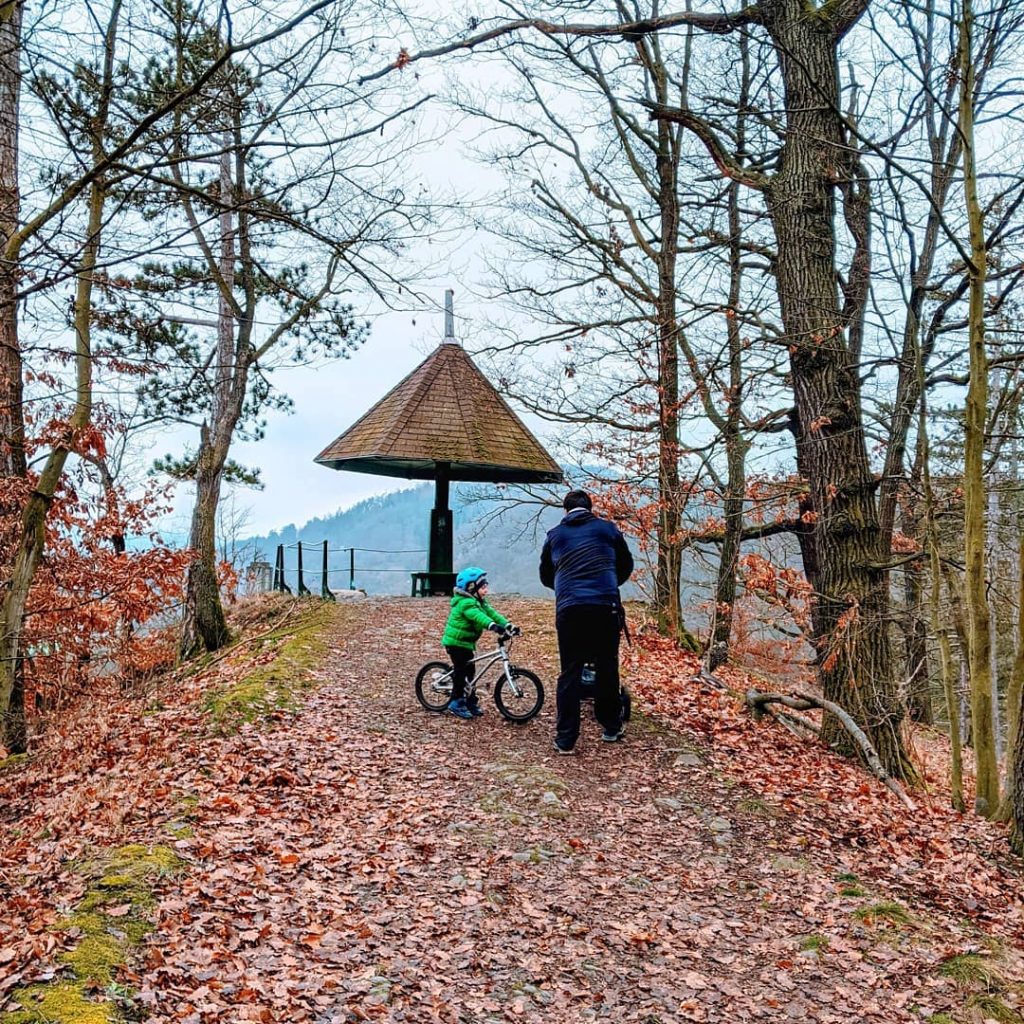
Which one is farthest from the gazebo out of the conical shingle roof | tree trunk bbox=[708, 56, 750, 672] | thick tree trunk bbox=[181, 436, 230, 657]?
tree trunk bbox=[708, 56, 750, 672]

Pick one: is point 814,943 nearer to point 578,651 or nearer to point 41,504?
point 578,651

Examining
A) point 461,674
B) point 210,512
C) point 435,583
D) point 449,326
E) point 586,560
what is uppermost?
point 449,326

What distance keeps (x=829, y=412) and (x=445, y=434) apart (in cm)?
946

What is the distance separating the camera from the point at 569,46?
28.2 ft

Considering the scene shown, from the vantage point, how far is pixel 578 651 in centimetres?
690

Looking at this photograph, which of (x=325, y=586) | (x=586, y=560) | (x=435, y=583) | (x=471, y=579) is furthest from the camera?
(x=435, y=583)

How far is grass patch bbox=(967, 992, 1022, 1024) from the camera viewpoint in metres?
3.77

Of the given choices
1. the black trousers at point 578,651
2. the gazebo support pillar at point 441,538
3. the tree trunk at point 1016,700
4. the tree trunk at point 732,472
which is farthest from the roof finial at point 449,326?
the tree trunk at point 1016,700

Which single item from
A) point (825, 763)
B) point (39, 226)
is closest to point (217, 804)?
point (39, 226)

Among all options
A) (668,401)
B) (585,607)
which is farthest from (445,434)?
(585,607)

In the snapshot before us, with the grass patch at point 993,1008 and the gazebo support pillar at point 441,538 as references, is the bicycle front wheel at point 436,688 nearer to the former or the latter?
the grass patch at point 993,1008

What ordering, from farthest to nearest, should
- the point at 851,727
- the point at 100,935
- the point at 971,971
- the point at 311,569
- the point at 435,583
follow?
the point at 311,569
the point at 435,583
the point at 851,727
the point at 971,971
the point at 100,935

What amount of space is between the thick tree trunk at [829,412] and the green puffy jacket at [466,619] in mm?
2988

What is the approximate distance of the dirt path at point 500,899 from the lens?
3.70 meters
